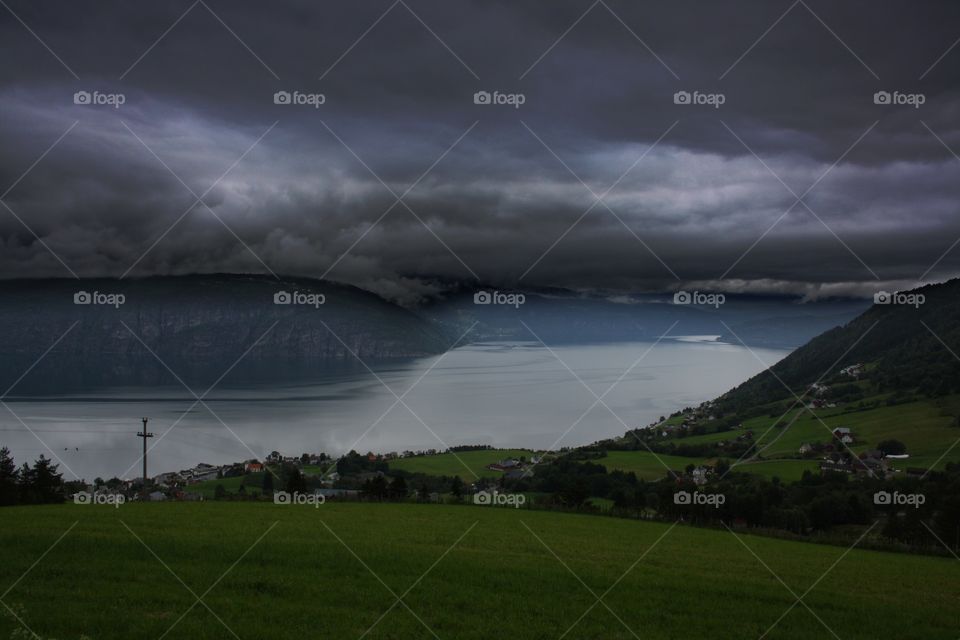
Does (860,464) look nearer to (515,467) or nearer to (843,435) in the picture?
(843,435)

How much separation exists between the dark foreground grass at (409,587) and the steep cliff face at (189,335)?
114ft

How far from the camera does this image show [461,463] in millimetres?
39219

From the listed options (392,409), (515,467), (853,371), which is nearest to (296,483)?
(515,467)

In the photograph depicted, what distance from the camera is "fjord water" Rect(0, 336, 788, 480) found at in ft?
137

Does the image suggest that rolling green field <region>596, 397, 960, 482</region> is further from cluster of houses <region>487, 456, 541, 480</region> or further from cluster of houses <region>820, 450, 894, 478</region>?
cluster of houses <region>487, 456, 541, 480</region>

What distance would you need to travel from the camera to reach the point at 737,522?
29.0 metres

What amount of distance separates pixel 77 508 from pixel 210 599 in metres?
14.8

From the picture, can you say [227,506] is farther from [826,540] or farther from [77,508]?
[826,540]

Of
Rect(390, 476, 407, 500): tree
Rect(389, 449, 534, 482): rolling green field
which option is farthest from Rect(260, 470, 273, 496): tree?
Rect(389, 449, 534, 482): rolling green field

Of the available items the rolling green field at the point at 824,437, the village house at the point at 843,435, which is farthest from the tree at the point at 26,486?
the village house at the point at 843,435

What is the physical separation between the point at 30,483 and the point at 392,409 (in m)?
24.2

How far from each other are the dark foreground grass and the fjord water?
80.9 feet

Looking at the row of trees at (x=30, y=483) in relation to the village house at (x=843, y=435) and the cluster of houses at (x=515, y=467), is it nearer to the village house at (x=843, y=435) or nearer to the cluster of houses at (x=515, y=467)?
the cluster of houses at (x=515, y=467)

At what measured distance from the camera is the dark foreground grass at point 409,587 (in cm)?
873
